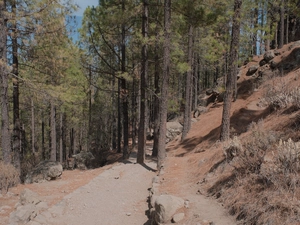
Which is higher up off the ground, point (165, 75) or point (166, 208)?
point (165, 75)

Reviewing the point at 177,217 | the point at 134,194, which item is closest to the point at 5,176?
the point at 134,194

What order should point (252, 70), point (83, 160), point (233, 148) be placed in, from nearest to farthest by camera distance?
1. point (233, 148)
2. point (83, 160)
3. point (252, 70)

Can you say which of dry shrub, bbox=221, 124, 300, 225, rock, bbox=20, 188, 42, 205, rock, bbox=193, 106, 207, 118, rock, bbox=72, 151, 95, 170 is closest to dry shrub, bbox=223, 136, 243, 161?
dry shrub, bbox=221, 124, 300, 225

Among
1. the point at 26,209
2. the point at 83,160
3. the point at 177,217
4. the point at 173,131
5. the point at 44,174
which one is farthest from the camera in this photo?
the point at 173,131

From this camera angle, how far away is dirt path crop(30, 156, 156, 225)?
251 inches

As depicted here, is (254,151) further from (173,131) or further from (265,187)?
(173,131)

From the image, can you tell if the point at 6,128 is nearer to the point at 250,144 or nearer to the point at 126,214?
the point at 126,214

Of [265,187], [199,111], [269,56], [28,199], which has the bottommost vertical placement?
[28,199]

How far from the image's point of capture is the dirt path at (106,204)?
6387 mm

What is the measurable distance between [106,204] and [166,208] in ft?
9.19

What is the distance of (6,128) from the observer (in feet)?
30.8

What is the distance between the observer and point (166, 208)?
5.15 metres

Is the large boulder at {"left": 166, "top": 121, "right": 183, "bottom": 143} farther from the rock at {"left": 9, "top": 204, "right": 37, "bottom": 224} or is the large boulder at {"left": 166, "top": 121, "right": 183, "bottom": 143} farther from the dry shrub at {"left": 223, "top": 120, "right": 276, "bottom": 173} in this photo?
the rock at {"left": 9, "top": 204, "right": 37, "bottom": 224}

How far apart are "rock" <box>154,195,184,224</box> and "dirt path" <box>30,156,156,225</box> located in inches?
50.0
